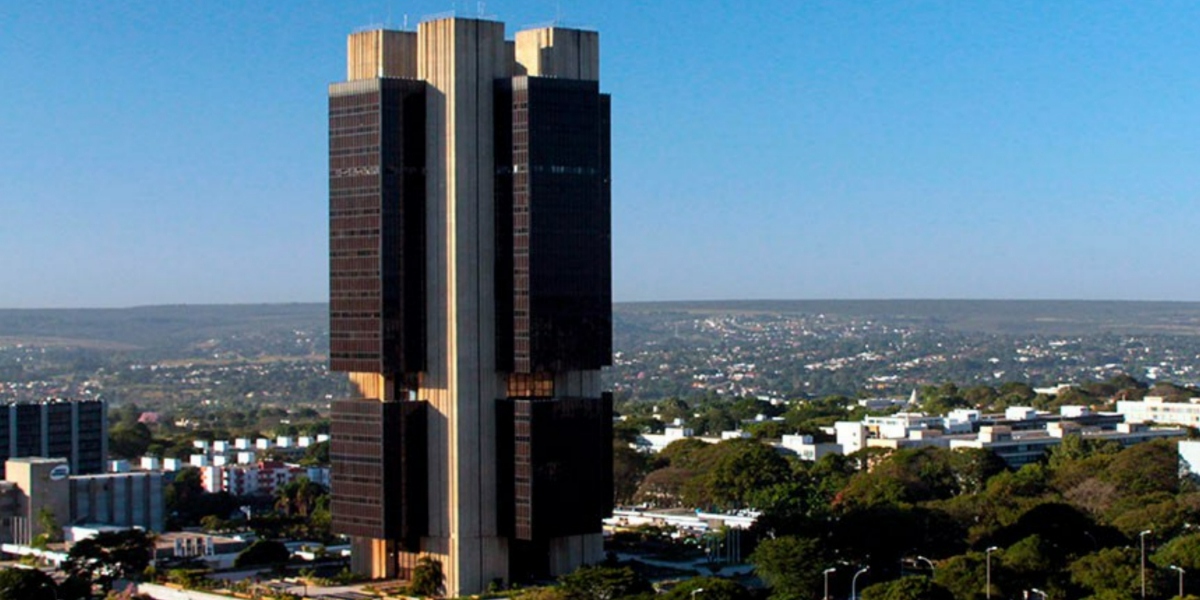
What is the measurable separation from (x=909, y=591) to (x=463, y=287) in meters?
15.6

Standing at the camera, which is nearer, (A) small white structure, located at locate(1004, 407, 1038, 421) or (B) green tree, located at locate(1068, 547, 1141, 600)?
(B) green tree, located at locate(1068, 547, 1141, 600)

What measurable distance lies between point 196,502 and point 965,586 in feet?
142

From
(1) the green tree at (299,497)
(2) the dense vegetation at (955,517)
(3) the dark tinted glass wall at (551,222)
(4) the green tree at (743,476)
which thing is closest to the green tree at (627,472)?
(2) the dense vegetation at (955,517)

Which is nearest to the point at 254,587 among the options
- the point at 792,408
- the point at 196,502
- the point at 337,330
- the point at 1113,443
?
the point at 337,330

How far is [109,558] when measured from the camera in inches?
2638

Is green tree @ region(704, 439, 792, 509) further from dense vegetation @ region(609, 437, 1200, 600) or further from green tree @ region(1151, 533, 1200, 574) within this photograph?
green tree @ region(1151, 533, 1200, 574)

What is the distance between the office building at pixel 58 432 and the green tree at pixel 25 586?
37.0 metres

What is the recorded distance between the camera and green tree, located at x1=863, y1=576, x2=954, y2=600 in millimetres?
56031

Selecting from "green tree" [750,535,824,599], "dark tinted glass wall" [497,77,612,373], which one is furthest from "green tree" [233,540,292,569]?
"green tree" [750,535,824,599]

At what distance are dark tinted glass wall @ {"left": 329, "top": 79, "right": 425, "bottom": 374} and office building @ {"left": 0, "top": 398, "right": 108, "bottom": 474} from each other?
129 feet

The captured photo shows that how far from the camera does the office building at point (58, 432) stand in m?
98.6

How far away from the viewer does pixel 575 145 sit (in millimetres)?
63781

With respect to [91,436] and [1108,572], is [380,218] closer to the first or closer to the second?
[1108,572]

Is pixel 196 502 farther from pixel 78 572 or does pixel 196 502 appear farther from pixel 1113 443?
pixel 1113 443
